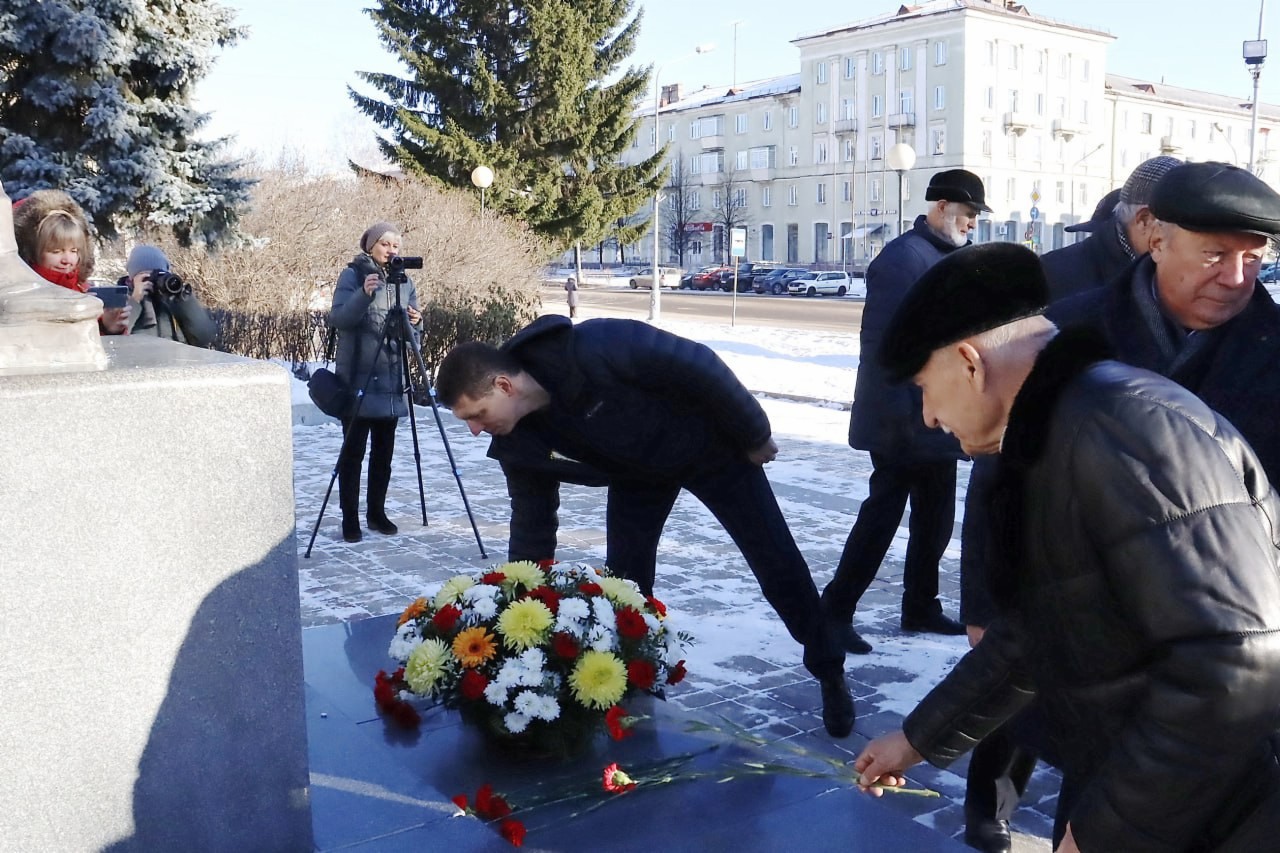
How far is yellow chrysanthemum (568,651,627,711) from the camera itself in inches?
128

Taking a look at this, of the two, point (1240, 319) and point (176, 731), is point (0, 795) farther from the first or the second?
point (1240, 319)

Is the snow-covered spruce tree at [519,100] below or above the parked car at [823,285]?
above

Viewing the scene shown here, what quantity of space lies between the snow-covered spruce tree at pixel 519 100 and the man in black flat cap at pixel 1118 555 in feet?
88.0

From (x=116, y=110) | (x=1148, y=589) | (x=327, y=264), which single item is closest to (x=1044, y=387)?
(x=1148, y=589)

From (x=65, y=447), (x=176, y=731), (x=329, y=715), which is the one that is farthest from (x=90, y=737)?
(x=329, y=715)

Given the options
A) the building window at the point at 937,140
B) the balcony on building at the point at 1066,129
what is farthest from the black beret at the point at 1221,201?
the balcony on building at the point at 1066,129

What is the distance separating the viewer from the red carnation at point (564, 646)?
10.7 feet

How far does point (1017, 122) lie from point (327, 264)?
57.8 metres

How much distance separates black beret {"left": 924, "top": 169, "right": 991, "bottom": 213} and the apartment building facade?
189ft

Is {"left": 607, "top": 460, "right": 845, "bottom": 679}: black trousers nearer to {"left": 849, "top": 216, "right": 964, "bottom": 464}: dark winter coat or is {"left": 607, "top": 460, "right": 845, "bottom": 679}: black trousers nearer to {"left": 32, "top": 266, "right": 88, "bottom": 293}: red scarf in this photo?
{"left": 849, "top": 216, "right": 964, "bottom": 464}: dark winter coat

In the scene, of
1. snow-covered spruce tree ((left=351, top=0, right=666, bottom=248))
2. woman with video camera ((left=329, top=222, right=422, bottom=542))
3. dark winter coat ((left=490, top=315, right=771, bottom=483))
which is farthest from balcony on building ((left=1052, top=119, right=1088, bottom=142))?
dark winter coat ((left=490, top=315, right=771, bottom=483))

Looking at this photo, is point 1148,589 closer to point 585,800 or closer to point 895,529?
point 585,800

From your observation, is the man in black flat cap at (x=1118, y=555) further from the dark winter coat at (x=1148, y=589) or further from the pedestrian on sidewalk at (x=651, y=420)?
the pedestrian on sidewalk at (x=651, y=420)

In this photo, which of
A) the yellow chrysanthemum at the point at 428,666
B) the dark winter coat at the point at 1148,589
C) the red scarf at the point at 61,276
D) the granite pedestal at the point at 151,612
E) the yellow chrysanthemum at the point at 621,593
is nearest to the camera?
the dark winter coat at the point at 1148,589
